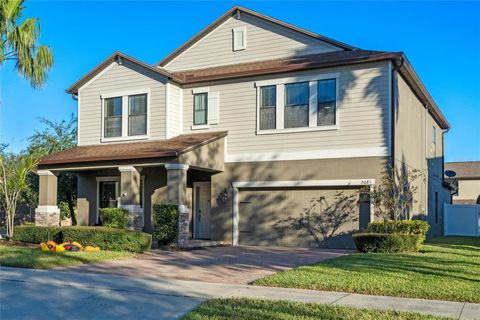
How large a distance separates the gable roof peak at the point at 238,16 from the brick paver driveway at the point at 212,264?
7.92 meters

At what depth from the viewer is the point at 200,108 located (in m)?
21.3

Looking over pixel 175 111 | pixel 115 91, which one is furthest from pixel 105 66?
pixel 175 111

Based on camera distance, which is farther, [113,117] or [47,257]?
[113,117]

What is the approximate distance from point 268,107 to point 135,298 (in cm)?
1197

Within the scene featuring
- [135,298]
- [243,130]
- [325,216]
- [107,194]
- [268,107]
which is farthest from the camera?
[107,194]

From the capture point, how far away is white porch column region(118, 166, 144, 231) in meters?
19.1

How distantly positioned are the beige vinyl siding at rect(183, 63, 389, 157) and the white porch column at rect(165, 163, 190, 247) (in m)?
3.00

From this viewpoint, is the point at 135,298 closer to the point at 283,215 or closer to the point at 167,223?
the point at 167,223

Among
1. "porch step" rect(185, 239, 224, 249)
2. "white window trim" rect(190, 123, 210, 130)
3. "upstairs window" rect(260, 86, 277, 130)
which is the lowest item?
"porch step" rect(185, 239, 224, 249)

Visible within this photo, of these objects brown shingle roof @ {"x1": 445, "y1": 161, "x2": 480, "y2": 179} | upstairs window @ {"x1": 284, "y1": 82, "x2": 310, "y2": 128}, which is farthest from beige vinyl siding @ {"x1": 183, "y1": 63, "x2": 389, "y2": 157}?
brown shingle roof @ {"x1": 445, "y1": 161, "x2": 480, "y2": 179}

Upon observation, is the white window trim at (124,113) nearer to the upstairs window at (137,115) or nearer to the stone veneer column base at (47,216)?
the upstairs window at (137,115)

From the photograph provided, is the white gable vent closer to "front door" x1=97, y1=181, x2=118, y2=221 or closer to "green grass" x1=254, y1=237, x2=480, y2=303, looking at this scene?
"front door" x1=97, y1=181, x2=118, y2=221

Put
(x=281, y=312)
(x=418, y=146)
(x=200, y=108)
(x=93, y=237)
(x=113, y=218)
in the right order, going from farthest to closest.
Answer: (x=418, y=146) < (x=200, y=108) < (x=113, y=218) < (x=93, y=237) < (x=281, y=312)

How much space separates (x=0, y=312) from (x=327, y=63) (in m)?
13.6
